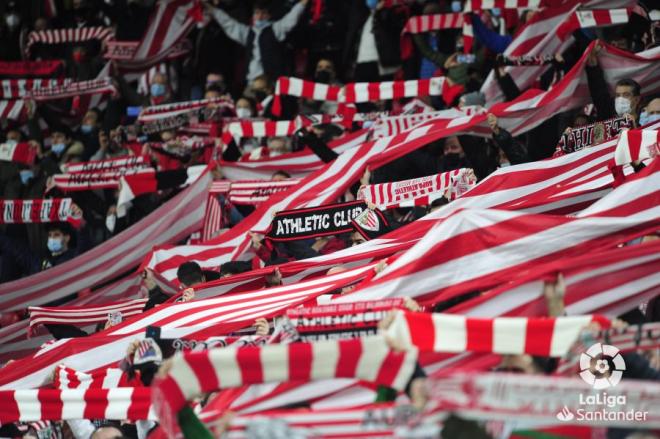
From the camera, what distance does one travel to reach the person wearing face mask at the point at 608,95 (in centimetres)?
979

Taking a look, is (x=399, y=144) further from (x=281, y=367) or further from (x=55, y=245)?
(x=281, y=367)

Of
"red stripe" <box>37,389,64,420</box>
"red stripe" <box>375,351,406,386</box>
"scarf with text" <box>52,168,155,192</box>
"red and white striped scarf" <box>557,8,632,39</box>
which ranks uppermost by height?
"red and white striped scarf" <box>557,8,632,39</box>

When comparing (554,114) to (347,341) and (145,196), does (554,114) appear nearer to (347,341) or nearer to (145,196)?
(145,196)

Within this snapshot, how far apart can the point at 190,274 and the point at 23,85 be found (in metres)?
8.50

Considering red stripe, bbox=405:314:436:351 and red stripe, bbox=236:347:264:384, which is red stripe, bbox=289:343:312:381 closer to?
red stripe, bbox=236:347:264:384

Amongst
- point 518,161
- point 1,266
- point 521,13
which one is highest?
point 521,13

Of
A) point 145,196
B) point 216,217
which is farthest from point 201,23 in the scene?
point 216,217

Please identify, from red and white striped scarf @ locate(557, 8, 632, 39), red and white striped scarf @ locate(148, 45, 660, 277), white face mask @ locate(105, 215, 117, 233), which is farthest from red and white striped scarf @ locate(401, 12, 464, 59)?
white face mask @ locate(105, 215, 117, 233)

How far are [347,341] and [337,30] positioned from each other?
35.2ft

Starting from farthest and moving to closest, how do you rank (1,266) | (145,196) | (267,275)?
(1,266) < (145,196) < (267,275)

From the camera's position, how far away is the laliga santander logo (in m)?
6.18

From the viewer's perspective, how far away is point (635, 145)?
27.0 ft

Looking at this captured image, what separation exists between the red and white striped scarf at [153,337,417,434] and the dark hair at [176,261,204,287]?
419 centimetres

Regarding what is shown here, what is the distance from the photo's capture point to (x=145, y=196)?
13359 millimetres
